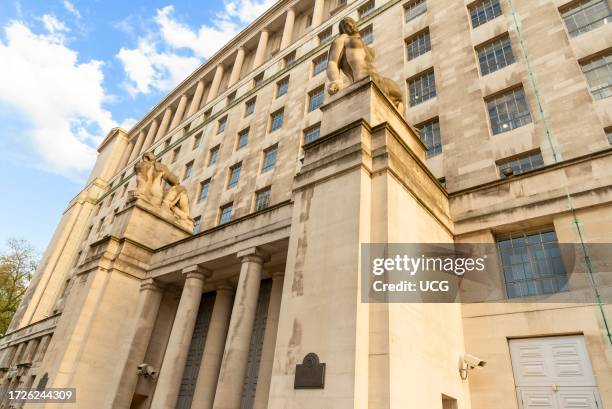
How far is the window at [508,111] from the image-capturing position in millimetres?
16141

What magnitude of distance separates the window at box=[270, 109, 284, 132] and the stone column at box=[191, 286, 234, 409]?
14.1m

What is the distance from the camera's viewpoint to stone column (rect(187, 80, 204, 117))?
141 ft

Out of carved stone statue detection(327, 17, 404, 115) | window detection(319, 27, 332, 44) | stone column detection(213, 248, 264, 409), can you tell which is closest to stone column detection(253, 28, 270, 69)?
window detection(319, 27, 332, 44)

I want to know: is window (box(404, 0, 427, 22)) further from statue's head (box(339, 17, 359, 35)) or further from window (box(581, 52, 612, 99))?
window (box(581, 52, 612, 99))

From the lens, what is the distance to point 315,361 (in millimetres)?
8875

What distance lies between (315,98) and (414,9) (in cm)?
854

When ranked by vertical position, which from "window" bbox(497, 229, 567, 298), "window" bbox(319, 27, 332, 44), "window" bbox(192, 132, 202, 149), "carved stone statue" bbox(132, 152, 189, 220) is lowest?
"window" bbox(497, 229, 567, 298)

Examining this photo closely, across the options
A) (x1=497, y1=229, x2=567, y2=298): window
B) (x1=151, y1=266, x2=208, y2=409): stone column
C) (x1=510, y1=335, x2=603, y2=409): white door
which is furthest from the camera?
(x1=151, y1=266, x2=208, y2=409): stone column

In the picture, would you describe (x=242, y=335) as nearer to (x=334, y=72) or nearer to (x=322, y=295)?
(x=322, y=295)

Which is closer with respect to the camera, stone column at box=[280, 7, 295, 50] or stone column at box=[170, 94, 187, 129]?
stone column at box=[280, 7, 295, 50]

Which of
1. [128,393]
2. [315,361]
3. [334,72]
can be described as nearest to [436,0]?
[334,72]

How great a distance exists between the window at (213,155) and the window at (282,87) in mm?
7194

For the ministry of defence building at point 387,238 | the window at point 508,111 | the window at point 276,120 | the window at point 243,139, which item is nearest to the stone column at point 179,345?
the ministry of defence building at point 387,238

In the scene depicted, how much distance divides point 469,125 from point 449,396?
38.3 feet
